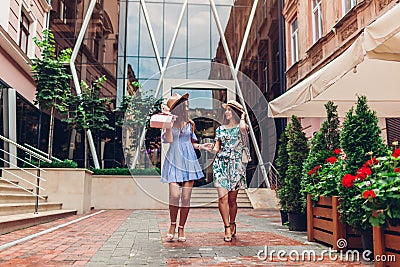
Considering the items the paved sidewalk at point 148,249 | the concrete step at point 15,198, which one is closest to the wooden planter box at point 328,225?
the paved sidewalk at point 148,249

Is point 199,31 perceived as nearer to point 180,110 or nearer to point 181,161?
point 180,110

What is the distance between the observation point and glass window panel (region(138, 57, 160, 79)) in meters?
16.0

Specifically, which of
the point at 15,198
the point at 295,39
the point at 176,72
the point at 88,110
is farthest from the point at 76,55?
the point at 176,72

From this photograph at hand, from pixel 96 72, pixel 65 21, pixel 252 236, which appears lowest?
pixel 252 236

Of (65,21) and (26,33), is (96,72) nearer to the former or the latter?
(65,21)

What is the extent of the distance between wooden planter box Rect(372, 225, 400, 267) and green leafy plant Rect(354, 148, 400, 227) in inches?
2.5

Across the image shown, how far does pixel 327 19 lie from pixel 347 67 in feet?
24.0

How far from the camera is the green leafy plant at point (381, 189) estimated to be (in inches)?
111

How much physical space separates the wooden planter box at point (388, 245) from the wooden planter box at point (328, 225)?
0.74m

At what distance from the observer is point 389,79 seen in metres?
5.43

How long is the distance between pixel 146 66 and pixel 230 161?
40.4ft

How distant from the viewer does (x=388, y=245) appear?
2.89 meters

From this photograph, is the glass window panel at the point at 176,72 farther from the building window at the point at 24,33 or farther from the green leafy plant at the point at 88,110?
the building window at the point at 24,33

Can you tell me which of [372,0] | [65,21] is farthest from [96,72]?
[372,0]
